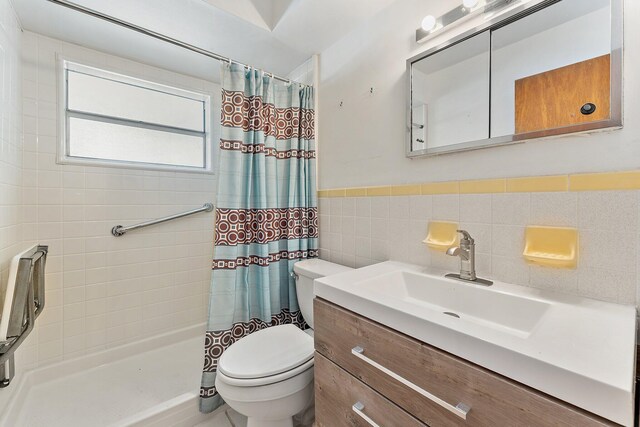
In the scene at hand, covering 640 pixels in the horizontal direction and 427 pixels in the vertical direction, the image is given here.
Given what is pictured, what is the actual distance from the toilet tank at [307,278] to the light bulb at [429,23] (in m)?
1.18

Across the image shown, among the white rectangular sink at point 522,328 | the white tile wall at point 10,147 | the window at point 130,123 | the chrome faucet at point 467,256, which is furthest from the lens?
the window at point 130,123

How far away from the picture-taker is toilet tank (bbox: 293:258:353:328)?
4.83 feet

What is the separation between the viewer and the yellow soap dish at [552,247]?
2.72 ft

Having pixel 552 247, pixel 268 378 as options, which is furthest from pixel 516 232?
pixel 268 378

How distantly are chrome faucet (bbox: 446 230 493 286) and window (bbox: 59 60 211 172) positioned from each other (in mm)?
1978

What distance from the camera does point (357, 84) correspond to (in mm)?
1558

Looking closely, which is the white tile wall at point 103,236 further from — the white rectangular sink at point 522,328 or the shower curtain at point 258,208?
the white rectangular sink at point 522,328

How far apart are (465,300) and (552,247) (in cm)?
32

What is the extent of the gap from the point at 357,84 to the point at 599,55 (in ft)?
3.30

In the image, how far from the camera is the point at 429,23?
45.7 inches

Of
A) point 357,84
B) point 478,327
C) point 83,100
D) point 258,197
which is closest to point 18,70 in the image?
point 83,100

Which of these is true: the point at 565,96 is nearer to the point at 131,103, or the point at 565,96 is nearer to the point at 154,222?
the point at 154,222

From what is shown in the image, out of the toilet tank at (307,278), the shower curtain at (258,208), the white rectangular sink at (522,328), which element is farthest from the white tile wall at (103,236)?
the white rectangular sink at (522,328)

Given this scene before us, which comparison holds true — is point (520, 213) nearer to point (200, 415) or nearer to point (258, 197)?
point (258, 197)
